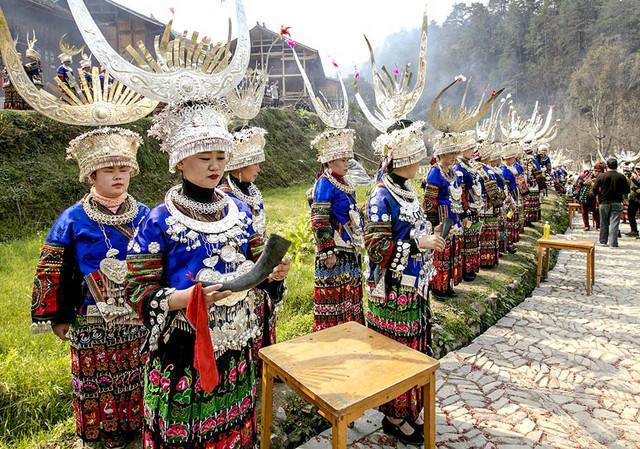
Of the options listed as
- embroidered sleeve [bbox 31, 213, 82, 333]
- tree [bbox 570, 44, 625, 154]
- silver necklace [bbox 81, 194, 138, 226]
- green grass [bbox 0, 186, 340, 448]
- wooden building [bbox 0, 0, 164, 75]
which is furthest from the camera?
tree [bbox 570, 44, 625, 154]

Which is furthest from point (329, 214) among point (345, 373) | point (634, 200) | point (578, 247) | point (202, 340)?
point (634, 200)

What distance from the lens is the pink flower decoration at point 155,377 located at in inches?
79.5

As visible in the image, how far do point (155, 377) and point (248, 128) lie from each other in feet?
8.76

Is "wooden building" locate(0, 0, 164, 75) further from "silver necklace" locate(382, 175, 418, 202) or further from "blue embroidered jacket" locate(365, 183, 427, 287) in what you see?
"blue embroidered jacket" locate(365, 183, 427, 287)

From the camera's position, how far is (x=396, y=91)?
13.5 feet

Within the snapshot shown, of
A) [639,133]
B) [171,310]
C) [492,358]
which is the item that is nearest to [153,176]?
[492,358]

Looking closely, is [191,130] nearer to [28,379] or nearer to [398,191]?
[398,191]

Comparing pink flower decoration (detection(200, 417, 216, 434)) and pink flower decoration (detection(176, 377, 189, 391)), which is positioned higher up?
pink flower decoration (detection(176, 377, 189, 391))

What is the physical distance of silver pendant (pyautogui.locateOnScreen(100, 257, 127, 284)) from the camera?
269cm

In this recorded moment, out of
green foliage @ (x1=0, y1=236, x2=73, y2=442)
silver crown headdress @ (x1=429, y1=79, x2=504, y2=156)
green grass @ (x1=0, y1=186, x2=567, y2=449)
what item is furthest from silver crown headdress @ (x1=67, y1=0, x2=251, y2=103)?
silver crown headdress @ (x1=429, y1=79, x2=504, y2=156)

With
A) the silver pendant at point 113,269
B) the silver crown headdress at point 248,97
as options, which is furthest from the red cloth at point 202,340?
the silver crown headdress at point 248,97

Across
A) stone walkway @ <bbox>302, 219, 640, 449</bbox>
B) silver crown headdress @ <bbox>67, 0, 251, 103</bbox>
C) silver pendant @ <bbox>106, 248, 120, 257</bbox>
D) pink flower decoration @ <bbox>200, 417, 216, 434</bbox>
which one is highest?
silver crown headdress @ <bbox>67, 0, 251, 103</bbox>

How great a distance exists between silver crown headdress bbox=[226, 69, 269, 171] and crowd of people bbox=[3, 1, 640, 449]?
0.02m

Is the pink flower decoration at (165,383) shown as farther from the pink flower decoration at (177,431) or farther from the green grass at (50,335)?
the green grass at (50,335)
